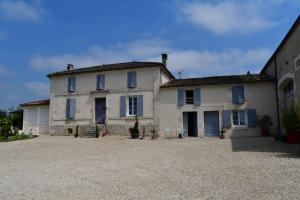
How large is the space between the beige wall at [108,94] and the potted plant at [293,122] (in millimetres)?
8288

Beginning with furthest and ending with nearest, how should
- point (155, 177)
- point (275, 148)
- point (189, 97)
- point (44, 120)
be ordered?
point (44, 120) < point (189, 97) < point (275, 148) < point (155, 177)

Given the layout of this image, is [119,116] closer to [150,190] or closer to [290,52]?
[290,52]

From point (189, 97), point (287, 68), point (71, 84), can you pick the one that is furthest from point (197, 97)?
point (71, 84)

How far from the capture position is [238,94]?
638 inches

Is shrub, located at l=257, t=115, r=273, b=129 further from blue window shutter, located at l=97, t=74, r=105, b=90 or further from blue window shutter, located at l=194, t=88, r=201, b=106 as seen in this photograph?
blue window shutter, located at l=97, t=74, r=105, b=90

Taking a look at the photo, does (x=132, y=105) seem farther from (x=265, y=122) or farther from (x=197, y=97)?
(x=265, y=122)

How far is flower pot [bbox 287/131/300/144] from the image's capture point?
11.1 metres

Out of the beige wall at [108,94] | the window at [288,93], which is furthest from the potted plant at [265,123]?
the beige wall at [108,94]

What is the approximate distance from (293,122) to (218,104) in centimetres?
676

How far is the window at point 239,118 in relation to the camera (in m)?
16.1

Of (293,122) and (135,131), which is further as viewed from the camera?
(135,131)

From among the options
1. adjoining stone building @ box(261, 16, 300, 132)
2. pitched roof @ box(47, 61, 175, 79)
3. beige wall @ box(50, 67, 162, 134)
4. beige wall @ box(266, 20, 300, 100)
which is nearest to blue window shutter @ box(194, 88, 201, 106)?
beige wall @ box(50, 67, 162, 134)

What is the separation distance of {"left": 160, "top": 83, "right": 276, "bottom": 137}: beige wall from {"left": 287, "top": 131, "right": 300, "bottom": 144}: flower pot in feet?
13.8

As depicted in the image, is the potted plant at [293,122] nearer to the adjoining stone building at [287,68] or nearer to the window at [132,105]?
the adjoining stone building at [287,68]
